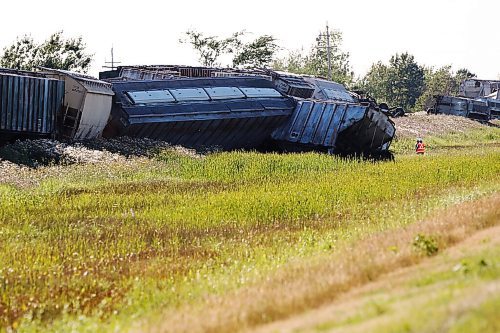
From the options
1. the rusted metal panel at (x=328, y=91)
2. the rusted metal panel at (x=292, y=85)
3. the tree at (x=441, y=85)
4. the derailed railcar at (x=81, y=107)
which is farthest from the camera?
the tree at (x=441, y=85)

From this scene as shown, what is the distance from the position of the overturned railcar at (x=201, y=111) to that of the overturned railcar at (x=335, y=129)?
693 millimetres

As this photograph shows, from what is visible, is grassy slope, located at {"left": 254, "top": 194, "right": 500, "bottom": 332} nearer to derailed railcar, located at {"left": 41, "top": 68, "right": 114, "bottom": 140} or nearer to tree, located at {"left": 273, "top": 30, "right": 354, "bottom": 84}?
derailed railcar, located at {"left": 41, "top": 68, "right": 114, "bottom": 140}

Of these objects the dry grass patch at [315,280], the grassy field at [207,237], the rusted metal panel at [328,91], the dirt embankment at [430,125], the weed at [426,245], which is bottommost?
the dirt embankment at [430,125]

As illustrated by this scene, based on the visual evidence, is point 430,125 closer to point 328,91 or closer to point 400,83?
point 328,91

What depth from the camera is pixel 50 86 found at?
28.2m

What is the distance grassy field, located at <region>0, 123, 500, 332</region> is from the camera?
29.3 feet

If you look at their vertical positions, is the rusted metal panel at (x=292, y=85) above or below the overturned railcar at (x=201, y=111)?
above

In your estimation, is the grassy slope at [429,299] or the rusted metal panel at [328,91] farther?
the rusted metal panel at [328,91]

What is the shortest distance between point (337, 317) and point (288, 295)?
1230 millimetres

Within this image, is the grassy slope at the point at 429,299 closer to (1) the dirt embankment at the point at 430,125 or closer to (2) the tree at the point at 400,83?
(1) the dirt embankment at the point at 430,125

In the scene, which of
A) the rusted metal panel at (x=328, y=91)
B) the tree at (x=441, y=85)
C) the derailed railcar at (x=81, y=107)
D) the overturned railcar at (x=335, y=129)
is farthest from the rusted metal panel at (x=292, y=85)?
the tree at (x=441, y=85)

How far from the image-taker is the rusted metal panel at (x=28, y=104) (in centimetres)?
2691

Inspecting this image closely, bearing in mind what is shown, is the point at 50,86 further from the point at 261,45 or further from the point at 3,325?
the point at 261,45

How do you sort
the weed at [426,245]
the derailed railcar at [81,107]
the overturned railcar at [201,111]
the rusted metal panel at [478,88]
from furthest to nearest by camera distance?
the rusted metal panel at [478,88]
the overturned railcar at [201,111]
the derailed railcar at [81,107]
the weed at [426,245]
